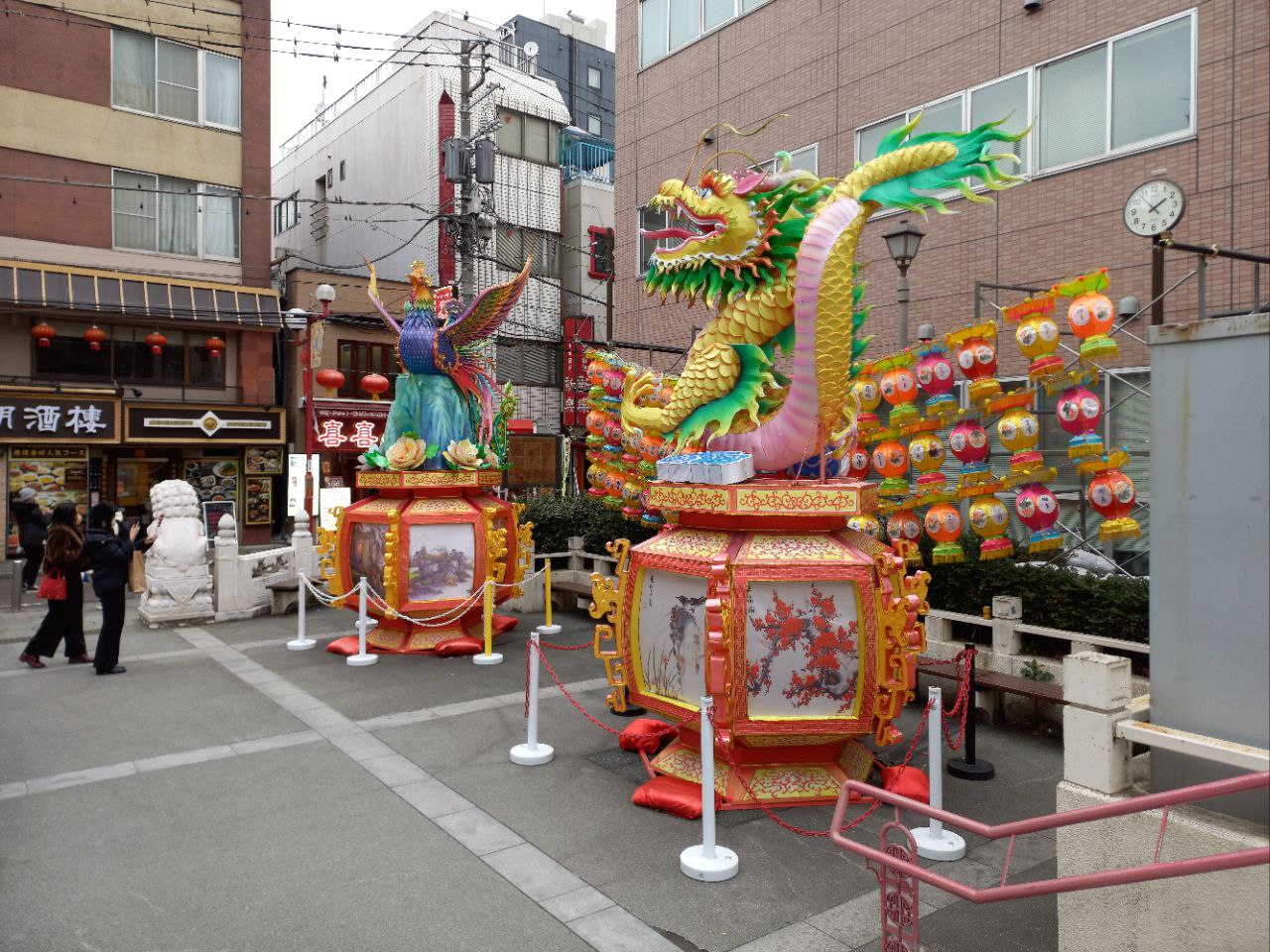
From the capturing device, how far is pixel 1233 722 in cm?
329

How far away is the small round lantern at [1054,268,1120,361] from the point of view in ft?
25.9

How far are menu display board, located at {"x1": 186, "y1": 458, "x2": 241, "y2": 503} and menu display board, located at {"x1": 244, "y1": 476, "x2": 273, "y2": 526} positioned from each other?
1.10 ft

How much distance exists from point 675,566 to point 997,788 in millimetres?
3029

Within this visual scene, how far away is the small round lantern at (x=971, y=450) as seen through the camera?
29.7ft

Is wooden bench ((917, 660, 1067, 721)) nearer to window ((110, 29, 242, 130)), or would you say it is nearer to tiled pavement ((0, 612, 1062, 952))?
tiled pavement ((0, 612, 1062, 952))

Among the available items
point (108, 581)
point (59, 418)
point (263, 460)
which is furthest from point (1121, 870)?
point (263, 460)

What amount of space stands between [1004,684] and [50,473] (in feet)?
70.2

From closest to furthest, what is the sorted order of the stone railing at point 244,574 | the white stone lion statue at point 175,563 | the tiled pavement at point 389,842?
1. the tiled pavement at point 389,842
2. the white stone lion statue at point 175,563
3. the stone railing at point 244,574

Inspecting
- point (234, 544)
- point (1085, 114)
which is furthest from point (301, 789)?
point (1085, 114)

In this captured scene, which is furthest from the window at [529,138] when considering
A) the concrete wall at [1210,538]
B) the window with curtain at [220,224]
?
the concrete wall at [1210,538]

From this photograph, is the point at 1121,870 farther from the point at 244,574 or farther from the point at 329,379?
the point at 329,379

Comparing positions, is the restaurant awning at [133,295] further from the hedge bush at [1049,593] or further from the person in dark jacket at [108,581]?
the hedge bush at [1049,593]

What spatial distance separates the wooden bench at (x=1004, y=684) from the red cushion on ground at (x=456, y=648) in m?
5.46

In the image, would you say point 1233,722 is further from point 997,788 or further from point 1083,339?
point 1083,339
